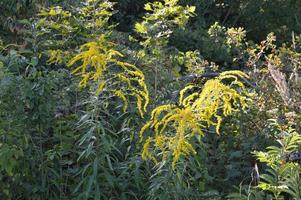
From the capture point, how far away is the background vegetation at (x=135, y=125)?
3984 mm

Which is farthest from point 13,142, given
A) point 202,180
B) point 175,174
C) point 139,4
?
point 139,4

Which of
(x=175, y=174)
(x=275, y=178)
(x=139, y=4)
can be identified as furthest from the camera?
(x=139, y=4)

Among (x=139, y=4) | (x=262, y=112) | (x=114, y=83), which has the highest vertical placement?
(x=114, y=83)

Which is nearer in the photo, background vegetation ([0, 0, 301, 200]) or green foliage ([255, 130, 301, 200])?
background vegetation ([0, 0, 301, 200])

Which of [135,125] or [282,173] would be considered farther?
[135,125]

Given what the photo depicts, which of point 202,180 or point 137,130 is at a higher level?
point 137,130

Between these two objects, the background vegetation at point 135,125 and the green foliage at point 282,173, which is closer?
the background vegetation at point 135,125

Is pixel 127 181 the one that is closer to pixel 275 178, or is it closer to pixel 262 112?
pixel 275 178

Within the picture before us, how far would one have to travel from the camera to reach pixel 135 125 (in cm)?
461

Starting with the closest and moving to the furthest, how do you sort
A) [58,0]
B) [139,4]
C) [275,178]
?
[275,178] → [58,0] → [139,4]

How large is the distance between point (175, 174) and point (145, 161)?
0.37 meters

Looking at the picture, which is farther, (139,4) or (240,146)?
(139,4)

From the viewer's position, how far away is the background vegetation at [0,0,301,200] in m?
3.98

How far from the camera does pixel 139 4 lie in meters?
9.21
